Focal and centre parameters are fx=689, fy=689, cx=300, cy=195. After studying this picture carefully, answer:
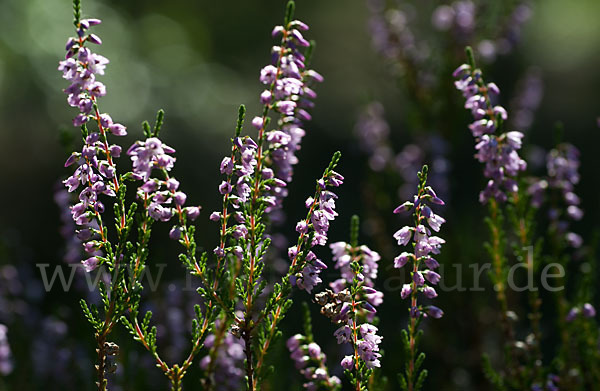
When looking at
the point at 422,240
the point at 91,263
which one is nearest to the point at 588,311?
the point at 422,240

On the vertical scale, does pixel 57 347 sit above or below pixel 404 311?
below

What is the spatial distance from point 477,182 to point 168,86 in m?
4.63

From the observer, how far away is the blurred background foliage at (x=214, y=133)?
4.19 m

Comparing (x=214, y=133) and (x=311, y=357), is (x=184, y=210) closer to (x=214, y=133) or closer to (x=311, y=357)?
(x=311, y=357)

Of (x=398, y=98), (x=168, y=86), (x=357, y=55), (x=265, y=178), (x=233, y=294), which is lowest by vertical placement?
(x=233, y=294)

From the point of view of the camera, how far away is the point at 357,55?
35.9 ft

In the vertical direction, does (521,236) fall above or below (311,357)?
above

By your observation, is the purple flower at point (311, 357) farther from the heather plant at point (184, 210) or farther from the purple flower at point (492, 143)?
the purple flower at point (492, 143)

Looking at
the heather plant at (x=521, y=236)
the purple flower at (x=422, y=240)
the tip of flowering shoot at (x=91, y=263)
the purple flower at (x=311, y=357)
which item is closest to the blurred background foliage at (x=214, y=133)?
the heather plant at (x=521, y=236)

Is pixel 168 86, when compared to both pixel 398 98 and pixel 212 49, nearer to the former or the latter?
pixel 398 98

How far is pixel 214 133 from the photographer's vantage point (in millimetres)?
7312

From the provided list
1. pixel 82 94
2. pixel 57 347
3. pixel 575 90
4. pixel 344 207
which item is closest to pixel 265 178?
pixel 82 94

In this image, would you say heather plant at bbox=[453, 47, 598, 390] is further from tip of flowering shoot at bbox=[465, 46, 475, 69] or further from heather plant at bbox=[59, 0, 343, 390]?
heather plant at bbox=[59, 0, 343, 390]

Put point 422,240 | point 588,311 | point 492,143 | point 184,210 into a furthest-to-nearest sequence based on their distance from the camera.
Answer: point 588,311
point 492,143
point 184,210
point 422,240
